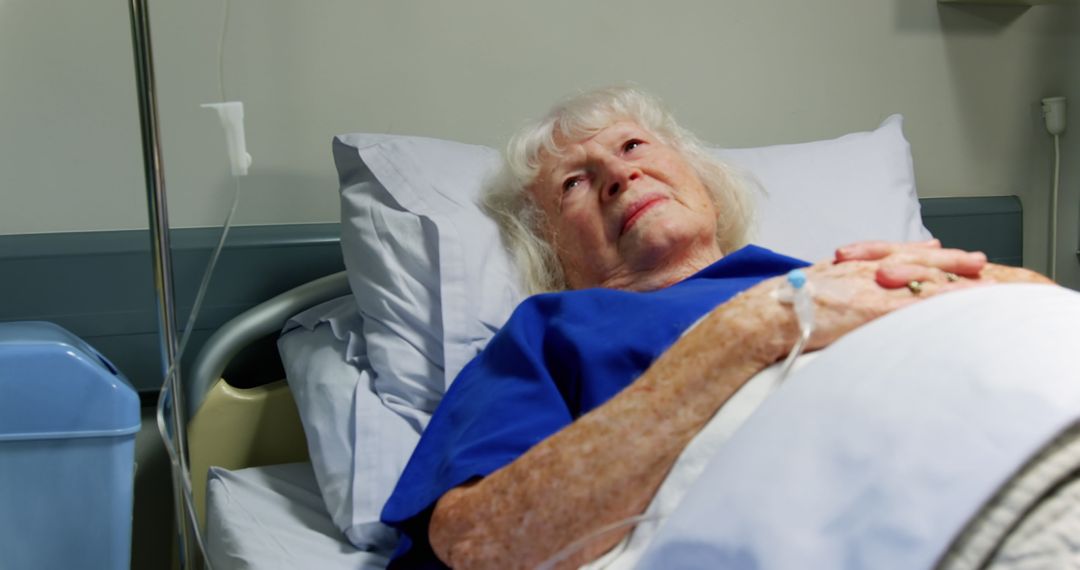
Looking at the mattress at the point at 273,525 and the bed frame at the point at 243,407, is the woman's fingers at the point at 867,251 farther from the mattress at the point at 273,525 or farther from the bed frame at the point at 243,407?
the bed frame at the point at 243,407

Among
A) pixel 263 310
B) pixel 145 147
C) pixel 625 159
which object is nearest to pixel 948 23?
pixel 625 159

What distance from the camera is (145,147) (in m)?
1.32

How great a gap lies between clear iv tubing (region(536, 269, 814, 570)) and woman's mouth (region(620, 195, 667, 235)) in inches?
18.0

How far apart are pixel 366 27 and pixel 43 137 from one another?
0.57 metres

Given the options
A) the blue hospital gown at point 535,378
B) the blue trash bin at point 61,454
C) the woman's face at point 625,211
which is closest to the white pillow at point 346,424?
the blue hospital gown at point 535,378

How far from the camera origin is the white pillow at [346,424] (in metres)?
1.38

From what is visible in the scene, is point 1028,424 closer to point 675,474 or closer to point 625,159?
point 675,474

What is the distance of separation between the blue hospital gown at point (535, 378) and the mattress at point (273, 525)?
160mm

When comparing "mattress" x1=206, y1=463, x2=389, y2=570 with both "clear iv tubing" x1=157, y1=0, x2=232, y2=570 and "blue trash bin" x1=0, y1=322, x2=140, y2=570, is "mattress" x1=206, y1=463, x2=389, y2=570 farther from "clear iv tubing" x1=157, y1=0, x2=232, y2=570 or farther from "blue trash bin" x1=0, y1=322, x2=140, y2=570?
"blue trash bin" x1=0, y1=322, x2=140, y2=570

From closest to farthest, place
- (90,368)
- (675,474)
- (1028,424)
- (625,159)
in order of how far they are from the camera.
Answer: (1028,424), (675,474), (90,368), (625,159)

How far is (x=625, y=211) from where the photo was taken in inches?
58.8

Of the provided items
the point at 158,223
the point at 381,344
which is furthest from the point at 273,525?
the point at 158,223

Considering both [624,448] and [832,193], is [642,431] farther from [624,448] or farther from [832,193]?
[832,193]

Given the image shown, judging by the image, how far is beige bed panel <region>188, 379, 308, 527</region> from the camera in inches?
67.1
